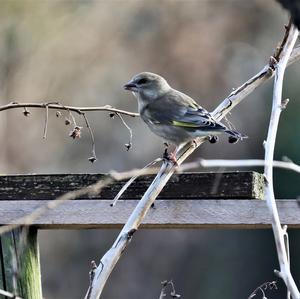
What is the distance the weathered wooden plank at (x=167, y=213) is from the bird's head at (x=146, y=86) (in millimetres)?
1560

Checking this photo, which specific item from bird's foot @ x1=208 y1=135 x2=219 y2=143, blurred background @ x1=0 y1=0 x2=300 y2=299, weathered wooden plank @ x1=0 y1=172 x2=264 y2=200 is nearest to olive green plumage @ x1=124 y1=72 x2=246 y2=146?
bird's foot @ x1=208 y1=135 x2=219 y2=143

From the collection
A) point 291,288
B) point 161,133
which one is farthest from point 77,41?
point 291,288

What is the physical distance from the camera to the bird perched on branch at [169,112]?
418 centimetres

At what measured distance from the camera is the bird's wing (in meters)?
4.44

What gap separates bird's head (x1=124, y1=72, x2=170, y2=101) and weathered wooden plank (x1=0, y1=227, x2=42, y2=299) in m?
1.55

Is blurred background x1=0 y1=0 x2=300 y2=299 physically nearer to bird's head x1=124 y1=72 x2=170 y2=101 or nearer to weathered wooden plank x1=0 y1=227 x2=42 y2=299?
bird's head x1=124 y1=72 x2=170 y2=101

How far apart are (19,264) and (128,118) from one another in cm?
910

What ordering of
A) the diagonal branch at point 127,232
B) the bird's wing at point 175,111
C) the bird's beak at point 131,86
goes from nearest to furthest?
1. the diagonal branch at point 127,232
2. the bird's wing at point 175,111
3. the bird's beak at point 131,86

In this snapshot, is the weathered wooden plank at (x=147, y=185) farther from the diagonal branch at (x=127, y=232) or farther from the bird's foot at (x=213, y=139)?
the bird's foot at (x=213, y=139)

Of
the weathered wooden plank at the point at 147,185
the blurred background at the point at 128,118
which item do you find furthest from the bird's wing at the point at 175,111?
the blurred background at the point at 128,118

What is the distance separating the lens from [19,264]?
3.27 meters

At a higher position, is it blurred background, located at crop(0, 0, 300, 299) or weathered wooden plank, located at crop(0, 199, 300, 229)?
blurred background, located at crop(0, 0, 300, 299)

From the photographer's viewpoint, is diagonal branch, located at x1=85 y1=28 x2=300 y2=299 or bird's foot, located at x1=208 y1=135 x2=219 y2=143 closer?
diagonal branch, located at x1=85 y1=28 x2=300 y2=299

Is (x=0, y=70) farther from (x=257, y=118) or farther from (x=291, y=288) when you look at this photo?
(x=291, y=288)
